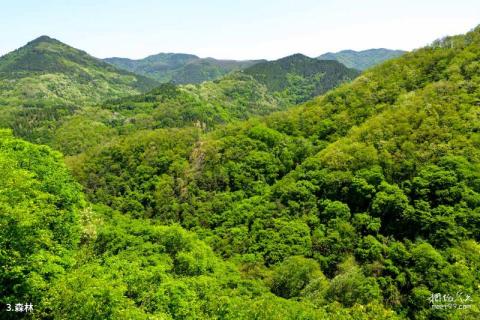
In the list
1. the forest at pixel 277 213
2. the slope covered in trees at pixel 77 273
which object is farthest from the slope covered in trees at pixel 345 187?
the slope covered in trees at pixel 77 273

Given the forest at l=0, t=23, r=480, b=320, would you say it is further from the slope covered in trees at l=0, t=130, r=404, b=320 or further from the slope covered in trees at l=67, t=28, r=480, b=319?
the slope covered in trees at l=67, t=28, r=480, b=319

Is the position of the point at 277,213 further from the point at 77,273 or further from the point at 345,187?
the point at 77,273

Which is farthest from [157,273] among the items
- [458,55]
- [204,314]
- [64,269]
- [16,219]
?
[458,55]

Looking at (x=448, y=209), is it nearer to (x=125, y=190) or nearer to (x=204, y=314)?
(x=204, y=314)

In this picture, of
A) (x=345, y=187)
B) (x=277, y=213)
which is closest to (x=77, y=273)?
(x=277, y=213)

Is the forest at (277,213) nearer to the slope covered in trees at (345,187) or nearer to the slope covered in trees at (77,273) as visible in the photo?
the slope covered in trees at (77,273)
